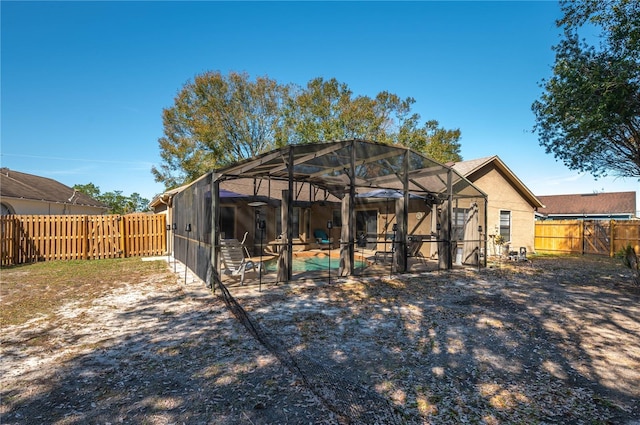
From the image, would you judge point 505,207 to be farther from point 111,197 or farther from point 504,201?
point 111,197

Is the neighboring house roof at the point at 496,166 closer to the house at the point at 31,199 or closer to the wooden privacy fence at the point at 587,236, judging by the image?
the wooden privacy fence at the point at 587,236

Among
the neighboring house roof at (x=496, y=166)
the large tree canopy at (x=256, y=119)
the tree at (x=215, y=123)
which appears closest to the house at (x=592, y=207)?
the neighboring house roof at (x=496, y=166)

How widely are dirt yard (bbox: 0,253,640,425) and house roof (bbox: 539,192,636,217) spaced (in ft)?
105

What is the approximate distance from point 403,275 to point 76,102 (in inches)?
625

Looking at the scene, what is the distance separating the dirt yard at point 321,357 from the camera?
2752 millimetres

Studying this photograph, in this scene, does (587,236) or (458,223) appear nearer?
(458,223)

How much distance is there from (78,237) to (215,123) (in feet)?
41.4

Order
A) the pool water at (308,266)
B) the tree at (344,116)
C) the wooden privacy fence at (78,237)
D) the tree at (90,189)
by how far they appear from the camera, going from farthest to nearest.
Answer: the tree at (90,189) < the tree at (344,116) < the wooden privacy fence at (78,237) < the pool water at (308,266)

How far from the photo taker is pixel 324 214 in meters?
16.4

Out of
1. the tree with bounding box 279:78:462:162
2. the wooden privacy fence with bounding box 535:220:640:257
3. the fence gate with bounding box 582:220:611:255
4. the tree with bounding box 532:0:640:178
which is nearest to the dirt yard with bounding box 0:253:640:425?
the tree with bounding box 532:0:640:178

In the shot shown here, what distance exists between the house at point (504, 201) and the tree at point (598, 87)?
315 centimetres

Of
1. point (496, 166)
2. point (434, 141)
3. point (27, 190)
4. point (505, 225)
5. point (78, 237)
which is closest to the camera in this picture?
point (78, 237)

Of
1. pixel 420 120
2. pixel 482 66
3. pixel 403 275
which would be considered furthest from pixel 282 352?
pixel 420 120

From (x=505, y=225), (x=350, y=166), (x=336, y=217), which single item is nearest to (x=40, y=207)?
(x=336, y=217)
